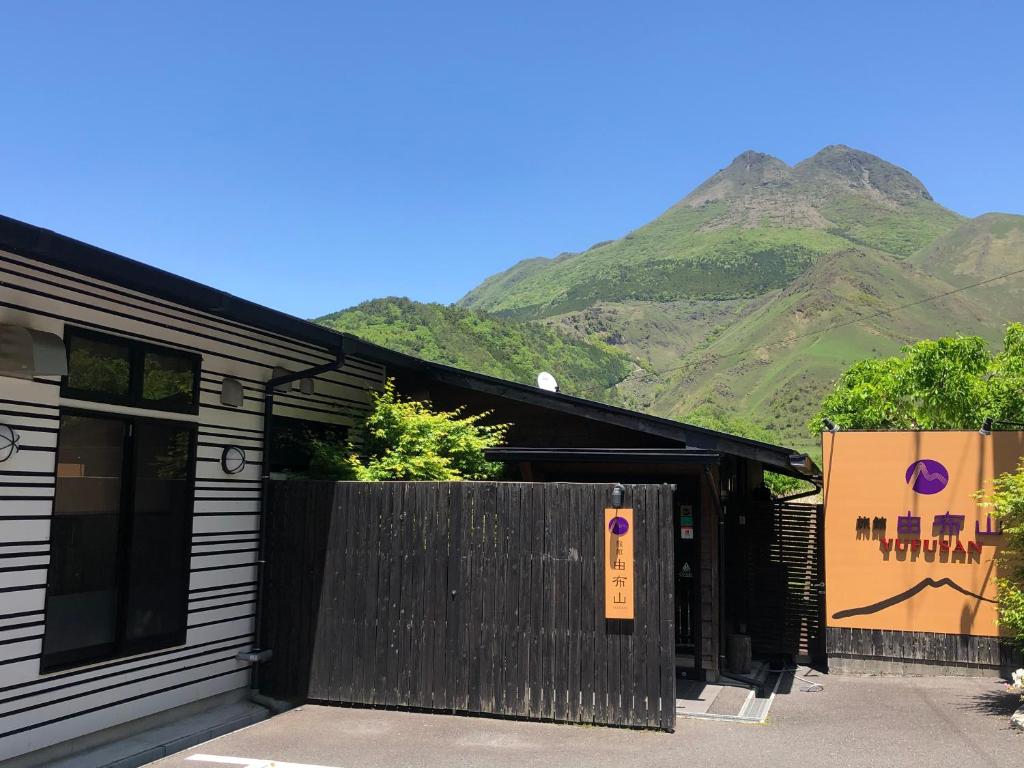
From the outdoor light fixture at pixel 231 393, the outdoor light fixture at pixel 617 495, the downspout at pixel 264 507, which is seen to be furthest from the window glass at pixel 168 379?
the outdoor light fixture at pixel 617 495

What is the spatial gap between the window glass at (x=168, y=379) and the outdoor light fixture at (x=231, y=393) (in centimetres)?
33

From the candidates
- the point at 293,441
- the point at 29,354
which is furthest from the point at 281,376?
the point at 29,354

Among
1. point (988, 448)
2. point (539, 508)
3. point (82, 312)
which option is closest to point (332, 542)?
point (539, 508)

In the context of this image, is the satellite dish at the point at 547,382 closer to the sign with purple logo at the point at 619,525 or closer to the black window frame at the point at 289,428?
the black window frame at the point at 289,428

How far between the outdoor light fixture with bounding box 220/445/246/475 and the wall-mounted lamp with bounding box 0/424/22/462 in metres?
2.14

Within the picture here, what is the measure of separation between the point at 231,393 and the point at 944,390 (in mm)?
15698

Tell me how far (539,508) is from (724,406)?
81309 mm

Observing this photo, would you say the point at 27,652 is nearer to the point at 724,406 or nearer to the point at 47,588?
the point at 47,588

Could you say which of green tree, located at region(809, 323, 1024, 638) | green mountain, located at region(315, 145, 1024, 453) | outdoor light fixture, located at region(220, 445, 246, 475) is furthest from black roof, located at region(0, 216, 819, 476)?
green mountain, located at region(315, 145, 1024, 453)

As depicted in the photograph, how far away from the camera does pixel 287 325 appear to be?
7465 mm

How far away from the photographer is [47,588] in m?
5.87

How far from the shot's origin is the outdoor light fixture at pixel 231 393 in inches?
301

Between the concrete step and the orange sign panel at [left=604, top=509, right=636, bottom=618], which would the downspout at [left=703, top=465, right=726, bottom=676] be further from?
the concrete step

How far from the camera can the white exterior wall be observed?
564cm
